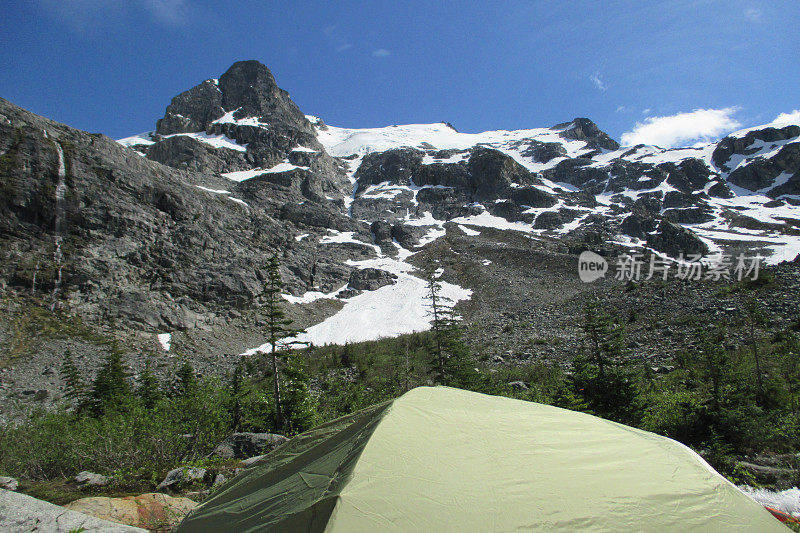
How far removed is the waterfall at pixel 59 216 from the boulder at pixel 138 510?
42626 mm

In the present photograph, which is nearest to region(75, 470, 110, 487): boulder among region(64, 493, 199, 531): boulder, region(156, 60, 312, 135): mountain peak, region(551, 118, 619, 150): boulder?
region(64, 493, 199, 531): boulder

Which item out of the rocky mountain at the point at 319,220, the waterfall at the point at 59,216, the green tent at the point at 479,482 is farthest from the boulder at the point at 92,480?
the waterfall at the point at 59,216

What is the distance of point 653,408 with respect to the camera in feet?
34.8

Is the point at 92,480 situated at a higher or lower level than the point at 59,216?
lower

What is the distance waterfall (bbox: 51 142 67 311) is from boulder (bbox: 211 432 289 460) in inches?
1585

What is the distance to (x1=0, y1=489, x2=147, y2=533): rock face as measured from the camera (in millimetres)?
3902

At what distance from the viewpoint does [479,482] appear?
3320 millimetres

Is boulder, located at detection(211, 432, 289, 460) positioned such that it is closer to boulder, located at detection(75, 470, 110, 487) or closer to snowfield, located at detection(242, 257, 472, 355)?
boulder, located at detection(75, 470, 110, 487)

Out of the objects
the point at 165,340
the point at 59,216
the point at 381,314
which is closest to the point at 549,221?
the point at 381,314

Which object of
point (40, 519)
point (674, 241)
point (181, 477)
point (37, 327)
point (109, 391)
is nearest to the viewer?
point (40, 519)

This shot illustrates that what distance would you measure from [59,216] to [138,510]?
171 feet

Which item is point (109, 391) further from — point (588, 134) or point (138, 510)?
point (588, 134)

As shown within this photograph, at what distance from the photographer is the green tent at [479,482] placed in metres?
2.99

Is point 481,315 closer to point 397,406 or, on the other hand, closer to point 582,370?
point 582,370
